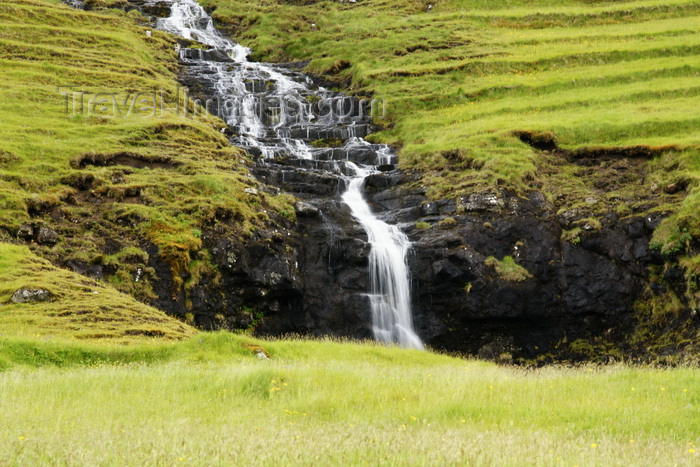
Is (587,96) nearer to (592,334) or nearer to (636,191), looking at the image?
(636,191)

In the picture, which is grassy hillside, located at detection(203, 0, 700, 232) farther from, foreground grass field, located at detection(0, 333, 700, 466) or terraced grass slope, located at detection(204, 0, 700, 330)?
foreground grass field, located at detection(0, 333, 700, 466)

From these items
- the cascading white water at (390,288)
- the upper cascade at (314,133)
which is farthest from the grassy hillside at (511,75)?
the cascading white water at (390,288)

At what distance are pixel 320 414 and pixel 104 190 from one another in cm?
2142

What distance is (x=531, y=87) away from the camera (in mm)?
46156

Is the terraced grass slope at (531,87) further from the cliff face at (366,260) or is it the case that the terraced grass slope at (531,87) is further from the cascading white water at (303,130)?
the cascading white water at (303,130)

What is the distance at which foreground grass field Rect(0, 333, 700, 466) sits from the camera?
→ 256 inches

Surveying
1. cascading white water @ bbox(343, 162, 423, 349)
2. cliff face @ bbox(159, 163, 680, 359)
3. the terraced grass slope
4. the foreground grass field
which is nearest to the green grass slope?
the foreground grass field

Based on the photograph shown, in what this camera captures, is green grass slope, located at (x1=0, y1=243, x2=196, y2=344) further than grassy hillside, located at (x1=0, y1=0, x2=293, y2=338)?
No

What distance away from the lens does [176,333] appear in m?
18.7

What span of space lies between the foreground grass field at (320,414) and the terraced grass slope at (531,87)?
1576 centimetres

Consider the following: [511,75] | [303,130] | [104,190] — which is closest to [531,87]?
[511,75]

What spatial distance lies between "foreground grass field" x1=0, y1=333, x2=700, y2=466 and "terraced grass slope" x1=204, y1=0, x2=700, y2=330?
15.8 meters

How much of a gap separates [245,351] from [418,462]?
11.5 meters

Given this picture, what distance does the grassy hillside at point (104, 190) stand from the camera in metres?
19.8
